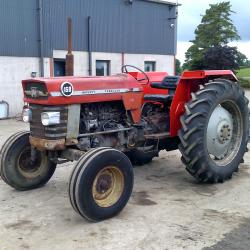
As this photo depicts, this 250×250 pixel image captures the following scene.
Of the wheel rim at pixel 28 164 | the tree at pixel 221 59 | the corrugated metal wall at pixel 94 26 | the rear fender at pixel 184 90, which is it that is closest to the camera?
the wheel rim at pixel 28 164

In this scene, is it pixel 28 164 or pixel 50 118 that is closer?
pixel 50 118

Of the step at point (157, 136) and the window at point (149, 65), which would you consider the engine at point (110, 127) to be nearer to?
the step at point (157, 136)

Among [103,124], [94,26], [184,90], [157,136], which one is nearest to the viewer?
[103,124]

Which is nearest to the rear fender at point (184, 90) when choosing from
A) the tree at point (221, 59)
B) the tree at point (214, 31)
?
the tree at point (221, 59)

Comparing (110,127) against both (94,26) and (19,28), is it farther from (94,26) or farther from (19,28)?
(94,26)

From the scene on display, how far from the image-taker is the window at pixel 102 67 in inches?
669

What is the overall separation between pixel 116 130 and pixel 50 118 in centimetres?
93

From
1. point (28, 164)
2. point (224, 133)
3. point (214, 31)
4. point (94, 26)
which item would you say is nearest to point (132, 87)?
point (224, 133)

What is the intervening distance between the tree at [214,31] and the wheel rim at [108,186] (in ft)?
103

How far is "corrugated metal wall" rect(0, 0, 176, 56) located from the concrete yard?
9.29 meters

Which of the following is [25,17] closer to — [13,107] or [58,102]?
[13,107]

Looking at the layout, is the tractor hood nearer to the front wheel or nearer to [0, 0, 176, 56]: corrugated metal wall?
the front wheel

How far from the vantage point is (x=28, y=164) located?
18.5 feet

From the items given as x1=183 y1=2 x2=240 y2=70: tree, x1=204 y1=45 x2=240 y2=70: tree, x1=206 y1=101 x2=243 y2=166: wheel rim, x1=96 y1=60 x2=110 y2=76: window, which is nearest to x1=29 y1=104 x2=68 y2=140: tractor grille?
x1=206 y1=101 x2=243 y2=166: wheel rim
